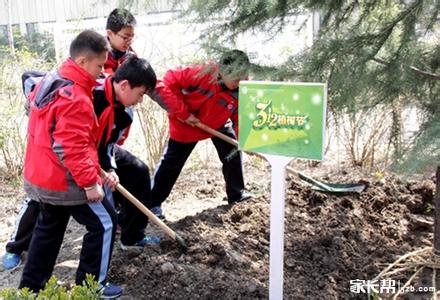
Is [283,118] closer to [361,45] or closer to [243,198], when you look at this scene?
[361,45]

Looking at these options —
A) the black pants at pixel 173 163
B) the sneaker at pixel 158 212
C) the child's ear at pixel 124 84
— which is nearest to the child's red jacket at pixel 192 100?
the black pants at pixel 173 163

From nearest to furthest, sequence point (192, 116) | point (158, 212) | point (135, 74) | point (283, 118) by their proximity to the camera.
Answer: point (283, 118) < point (135, 74) < point (192, 116) < point (158, 212)

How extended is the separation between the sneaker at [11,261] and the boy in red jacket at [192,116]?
3.91 feet

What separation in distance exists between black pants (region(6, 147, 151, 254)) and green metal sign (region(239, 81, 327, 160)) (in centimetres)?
138

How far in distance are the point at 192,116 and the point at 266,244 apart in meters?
1.15

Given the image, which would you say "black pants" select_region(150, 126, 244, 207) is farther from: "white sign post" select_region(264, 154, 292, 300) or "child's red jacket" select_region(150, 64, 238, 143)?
"white sign post" select_region(264, 154, 292, 300)

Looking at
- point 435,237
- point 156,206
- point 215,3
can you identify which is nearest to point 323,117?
point 215,3

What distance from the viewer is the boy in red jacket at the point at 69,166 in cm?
287

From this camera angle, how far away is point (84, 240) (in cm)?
318

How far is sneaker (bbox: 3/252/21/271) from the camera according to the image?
3.80m

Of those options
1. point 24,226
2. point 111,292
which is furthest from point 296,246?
point 24,226

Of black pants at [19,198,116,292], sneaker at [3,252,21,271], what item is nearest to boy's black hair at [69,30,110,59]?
black pants at [19,198,116,292]

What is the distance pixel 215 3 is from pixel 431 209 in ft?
8.75

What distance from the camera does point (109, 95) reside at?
3344mm
